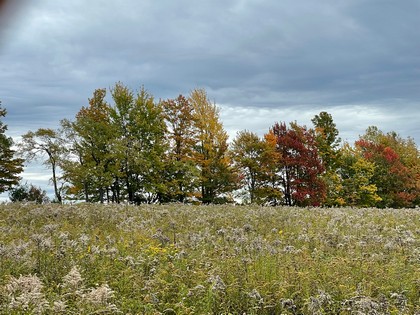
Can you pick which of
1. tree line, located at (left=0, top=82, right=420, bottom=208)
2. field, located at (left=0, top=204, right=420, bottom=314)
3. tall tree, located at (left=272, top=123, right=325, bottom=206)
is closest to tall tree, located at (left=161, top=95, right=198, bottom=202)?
tree line, located at (left=0, top=82, right=420, bottom=208)

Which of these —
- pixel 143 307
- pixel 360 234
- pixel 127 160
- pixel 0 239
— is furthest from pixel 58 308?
pixel 127 160

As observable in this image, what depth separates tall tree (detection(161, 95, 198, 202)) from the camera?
38406 mm

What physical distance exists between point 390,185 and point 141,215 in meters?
50.5

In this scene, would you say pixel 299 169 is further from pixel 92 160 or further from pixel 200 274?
pixel 200 274

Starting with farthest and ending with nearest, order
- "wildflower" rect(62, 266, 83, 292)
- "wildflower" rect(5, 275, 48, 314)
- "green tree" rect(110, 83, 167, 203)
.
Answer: "green tree" rect(110, 83, 167, 203) < "wildflower" rect(62, 266, 83, 292) < "wildflower" rect(5, 275, 48, 314)

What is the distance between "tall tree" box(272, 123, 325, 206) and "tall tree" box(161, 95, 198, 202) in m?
10.7

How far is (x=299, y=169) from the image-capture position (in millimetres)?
45188

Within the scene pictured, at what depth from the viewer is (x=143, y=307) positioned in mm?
6012

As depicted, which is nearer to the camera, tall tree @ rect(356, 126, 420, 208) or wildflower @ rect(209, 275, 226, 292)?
wildflower @ rect(209, 275, 226, 292)

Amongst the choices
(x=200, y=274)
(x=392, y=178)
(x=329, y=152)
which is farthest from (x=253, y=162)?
(x=200, y=274)

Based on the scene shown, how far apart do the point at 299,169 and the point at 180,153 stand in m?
14.0

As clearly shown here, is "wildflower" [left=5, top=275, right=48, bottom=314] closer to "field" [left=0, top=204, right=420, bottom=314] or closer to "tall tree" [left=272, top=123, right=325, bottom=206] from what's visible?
"field" [left=0, top=204, right=420, bottom=314]

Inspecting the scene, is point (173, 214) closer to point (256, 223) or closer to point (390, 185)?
point (256, 223)

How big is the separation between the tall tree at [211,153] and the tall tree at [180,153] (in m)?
0.89
